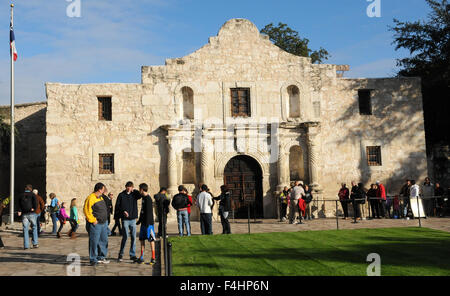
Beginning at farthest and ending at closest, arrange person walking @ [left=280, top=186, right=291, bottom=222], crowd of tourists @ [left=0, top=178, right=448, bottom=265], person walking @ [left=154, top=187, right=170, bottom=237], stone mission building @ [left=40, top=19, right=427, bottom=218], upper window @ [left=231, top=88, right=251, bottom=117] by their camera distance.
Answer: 1. upper window @ [left=231, top=88, right=251, bottom=117]
2. stone mission building @ [left=40, top=19, right=427, bottom=218]
3. person walking @ [left=280, top=186, right=291, bottom=222]
4. crowd of tourists @ [left=0, top=178, right=448, bottom=265]
5. person walking @ [left=154, top=187, right=170, bottom=237]

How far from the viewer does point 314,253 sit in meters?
9.95

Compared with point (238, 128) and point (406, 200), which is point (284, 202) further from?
point (406, 200)

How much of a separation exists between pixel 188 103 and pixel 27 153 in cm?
1090

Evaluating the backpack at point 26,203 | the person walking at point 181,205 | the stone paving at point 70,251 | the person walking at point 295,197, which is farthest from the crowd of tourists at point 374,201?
the backpack at point 26,203

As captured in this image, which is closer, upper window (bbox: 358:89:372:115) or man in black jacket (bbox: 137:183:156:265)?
man in black jacket (bbox: 137:183:156:265)

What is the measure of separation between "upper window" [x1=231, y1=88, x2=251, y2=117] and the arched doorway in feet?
6.72

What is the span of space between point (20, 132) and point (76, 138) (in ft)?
24.5

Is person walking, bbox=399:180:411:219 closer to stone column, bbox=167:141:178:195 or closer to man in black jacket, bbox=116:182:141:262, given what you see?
stone column, bbox=167:141:178:195

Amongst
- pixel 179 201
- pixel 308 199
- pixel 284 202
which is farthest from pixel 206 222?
pixel 308 199

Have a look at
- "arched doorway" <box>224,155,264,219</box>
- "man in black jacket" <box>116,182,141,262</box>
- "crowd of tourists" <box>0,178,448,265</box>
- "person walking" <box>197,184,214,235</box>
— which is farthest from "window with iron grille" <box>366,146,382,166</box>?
"man in black jacket" <box>116,182,141,262</box>

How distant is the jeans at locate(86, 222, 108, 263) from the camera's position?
9766mm

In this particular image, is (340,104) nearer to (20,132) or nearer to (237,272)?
(237,272)
